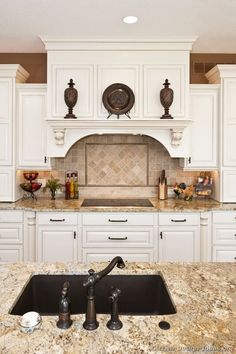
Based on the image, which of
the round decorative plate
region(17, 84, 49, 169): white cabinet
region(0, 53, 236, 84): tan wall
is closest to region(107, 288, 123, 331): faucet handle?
the round decorative plate

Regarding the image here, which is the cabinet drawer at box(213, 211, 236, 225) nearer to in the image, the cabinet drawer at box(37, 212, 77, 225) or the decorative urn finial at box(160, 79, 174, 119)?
the decorative urn finial at box(160, 79, 174, 119)

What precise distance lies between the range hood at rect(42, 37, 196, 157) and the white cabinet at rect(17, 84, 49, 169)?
0.19 meters

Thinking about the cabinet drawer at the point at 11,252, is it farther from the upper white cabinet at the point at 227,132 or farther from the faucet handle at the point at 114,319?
the faucet handle at the point at 114,319

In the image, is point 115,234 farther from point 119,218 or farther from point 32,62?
point 32,62

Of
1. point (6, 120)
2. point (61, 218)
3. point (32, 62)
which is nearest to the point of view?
point (61, 218)

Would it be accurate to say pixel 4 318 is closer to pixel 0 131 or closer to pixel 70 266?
pixel 70 266

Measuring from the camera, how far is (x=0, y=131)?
11.0 feet

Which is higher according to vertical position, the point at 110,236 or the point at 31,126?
the point at 31,126

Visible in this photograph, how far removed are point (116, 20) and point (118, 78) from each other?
62cm

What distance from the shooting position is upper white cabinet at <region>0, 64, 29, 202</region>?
131 inches

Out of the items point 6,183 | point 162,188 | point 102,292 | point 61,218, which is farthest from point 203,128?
point 102,292

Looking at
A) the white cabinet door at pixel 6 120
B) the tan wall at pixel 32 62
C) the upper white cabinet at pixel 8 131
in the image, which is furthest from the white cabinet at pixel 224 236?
the tan wall at pixel 32 62

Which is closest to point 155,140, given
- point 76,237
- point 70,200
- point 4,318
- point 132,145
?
point 132,145

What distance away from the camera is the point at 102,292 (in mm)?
1414
